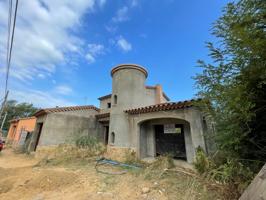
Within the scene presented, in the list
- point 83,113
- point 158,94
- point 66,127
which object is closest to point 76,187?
point 66,127

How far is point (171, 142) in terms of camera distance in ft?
33.3

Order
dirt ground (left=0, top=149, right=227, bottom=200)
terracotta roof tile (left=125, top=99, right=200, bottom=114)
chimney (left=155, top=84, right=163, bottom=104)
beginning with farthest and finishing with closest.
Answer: chimney (left=155, top=84, right=163, bottom=104), terracotta roof tile (left=125, top=99, right=200, bottom=114), dirt ground (left=0, top=149, right=227, bottom=200)

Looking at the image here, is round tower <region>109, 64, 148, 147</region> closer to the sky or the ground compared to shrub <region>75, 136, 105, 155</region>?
closer to the sky

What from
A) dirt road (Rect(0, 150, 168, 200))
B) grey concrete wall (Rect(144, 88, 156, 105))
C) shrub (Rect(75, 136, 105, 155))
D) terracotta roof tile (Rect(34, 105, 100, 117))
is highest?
grey concrete wall (Rect(144, 88, 156, 105))

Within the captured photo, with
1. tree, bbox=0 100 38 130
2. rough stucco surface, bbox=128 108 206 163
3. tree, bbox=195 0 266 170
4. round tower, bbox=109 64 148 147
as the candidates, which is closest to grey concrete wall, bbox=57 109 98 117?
round tower, bbox=109 64 148 147

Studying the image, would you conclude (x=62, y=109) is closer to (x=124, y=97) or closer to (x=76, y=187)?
(x=124, y=97)

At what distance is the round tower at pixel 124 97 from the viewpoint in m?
10.4

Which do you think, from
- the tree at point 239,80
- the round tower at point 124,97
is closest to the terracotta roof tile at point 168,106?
the round tower at point 124,97

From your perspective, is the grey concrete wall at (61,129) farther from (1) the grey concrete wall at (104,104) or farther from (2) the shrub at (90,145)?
(1) the grey concrete wall at (104,104)

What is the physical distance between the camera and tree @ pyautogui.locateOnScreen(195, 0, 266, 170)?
2561 millimetres

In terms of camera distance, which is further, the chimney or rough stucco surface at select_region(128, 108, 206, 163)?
the chimney

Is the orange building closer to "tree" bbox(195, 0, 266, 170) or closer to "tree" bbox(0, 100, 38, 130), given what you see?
"tree" bbox(0, 100, 38, 130)

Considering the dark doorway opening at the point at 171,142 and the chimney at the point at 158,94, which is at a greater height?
the chimney at the point at 158,94

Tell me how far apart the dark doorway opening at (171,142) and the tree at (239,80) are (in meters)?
6.57
